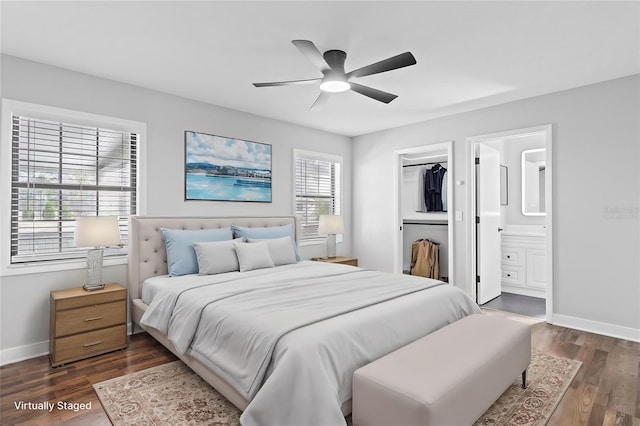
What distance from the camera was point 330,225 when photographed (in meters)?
5.14

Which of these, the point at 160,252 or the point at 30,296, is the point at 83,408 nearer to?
the point at 30,296

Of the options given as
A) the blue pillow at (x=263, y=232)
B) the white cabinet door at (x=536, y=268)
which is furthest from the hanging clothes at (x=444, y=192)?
the blue pillow at (x=263, y=232)

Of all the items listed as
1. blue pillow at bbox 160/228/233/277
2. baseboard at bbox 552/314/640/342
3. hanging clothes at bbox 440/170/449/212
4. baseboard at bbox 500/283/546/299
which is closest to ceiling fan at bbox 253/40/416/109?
blue pillow at bbox 160/228/233/277

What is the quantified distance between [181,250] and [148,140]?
126 centimetres

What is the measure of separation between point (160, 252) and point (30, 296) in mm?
1086

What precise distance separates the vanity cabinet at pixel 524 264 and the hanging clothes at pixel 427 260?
99 centimetres

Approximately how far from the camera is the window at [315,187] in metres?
5.32

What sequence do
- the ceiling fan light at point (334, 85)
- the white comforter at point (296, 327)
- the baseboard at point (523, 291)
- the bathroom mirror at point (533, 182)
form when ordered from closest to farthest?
the white comforter at point (296, 327) < the ceiling fan light at point (334, 85) < the baseboard at point (523, 291) < the bathroom mirror at point (533, 182)

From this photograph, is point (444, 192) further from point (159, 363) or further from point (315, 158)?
point (159, 363)

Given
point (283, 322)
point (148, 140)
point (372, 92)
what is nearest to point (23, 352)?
point (148, 140)

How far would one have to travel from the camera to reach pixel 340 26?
249 centimetres

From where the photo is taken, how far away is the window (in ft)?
17.5

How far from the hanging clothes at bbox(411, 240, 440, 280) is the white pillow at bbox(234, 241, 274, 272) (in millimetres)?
3150

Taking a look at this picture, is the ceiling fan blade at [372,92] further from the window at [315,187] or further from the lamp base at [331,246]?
the lamp base at [331,246]
